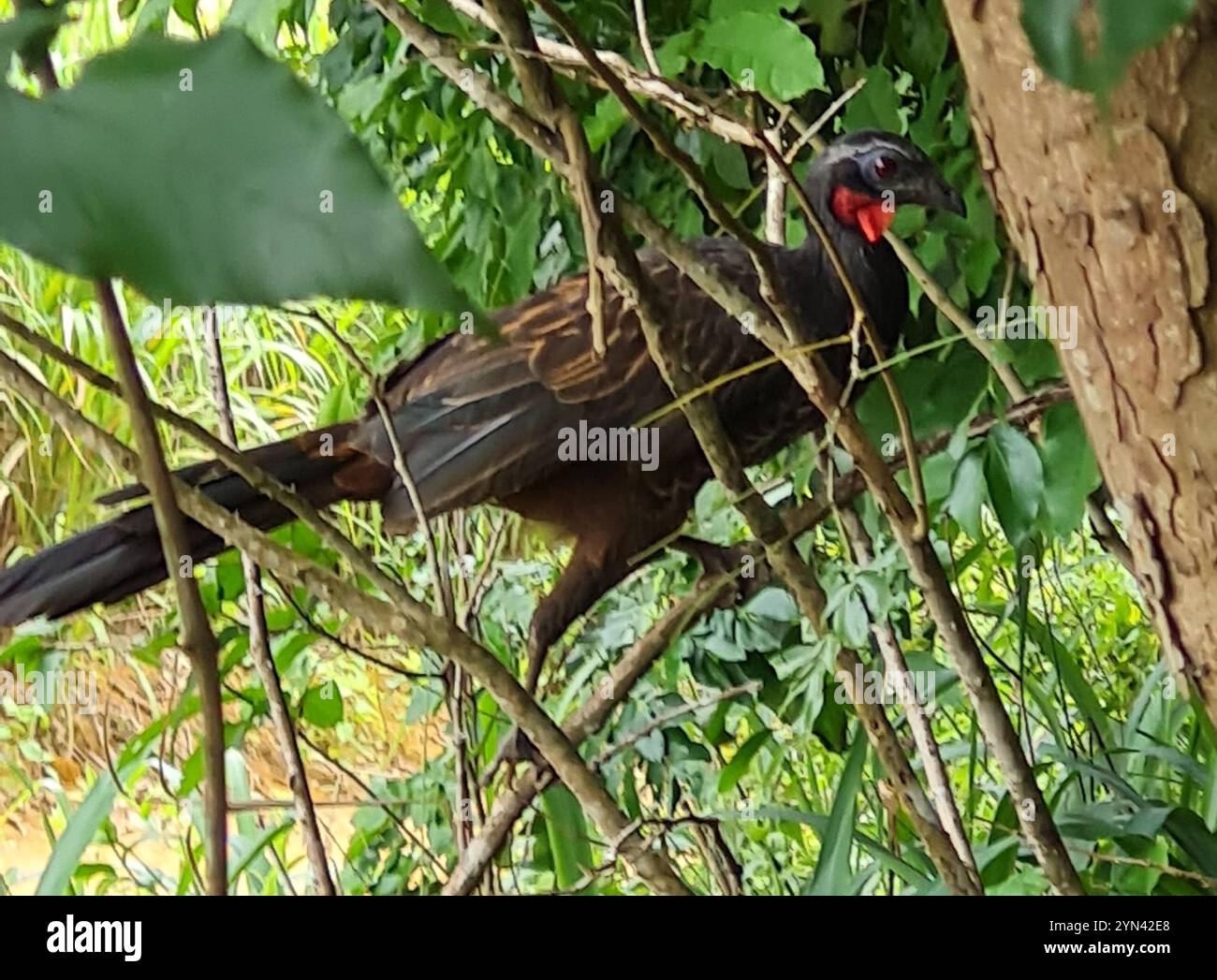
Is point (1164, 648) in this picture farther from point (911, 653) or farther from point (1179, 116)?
point (911, 653)

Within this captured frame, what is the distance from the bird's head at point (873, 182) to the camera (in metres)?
0.69

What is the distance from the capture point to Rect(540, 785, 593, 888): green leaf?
2.29 ft

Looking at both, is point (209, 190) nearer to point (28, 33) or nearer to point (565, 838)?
point (28, 33)

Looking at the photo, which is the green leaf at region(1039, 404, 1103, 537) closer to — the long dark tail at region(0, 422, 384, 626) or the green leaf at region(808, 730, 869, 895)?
the green leaf at region(808, 730, 869, 895)

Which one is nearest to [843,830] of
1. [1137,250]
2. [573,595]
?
[573,595]

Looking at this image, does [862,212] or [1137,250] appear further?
[862,212]

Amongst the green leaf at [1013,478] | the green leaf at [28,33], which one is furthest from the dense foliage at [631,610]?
the green leaf at [28,33]

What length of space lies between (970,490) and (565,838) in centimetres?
33

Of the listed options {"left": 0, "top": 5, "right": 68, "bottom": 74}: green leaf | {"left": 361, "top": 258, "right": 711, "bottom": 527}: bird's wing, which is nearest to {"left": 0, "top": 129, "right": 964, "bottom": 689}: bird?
{"left": 361, "top": 258, "right": 711, "bottom": 527}: bird's wing

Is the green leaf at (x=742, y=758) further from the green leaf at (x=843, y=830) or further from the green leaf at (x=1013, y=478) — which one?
the green leaf at (x=1013, y=478)

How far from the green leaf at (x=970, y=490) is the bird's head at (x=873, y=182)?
9.1 inches

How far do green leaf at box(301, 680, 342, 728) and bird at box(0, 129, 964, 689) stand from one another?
0.11 m

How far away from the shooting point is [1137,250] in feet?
1.10
